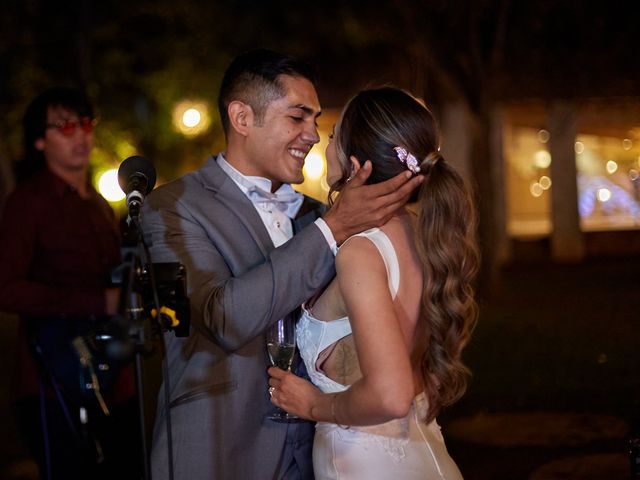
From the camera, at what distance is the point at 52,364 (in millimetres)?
4066

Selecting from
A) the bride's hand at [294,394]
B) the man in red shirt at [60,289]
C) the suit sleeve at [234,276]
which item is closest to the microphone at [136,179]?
the suit sleeve at [234,276]

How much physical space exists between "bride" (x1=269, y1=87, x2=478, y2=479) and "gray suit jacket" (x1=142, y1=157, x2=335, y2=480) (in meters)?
0.17

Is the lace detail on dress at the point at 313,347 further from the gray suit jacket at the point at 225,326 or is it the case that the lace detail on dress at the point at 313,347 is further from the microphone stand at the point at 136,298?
the microphone stand at the point at 136,298

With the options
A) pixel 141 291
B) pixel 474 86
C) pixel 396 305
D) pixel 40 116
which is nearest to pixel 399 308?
pixel 396 305

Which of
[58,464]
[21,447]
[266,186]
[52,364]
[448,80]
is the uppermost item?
[448,80]

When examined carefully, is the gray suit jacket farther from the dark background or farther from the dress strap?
the dark background

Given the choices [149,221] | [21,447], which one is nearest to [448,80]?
[21,447]

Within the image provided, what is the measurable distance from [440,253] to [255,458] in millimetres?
1013

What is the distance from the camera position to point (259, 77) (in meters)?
3.61

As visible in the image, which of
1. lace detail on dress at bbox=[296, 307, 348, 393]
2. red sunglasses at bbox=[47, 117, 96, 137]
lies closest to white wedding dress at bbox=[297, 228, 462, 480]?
lace detail on dress at bbox=[296, 307, 348, 393]

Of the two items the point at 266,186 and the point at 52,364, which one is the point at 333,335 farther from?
the point at 52,364

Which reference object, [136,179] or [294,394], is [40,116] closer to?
[136,179]

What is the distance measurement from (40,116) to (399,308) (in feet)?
8.59

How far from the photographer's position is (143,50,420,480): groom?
2959 millimetres
